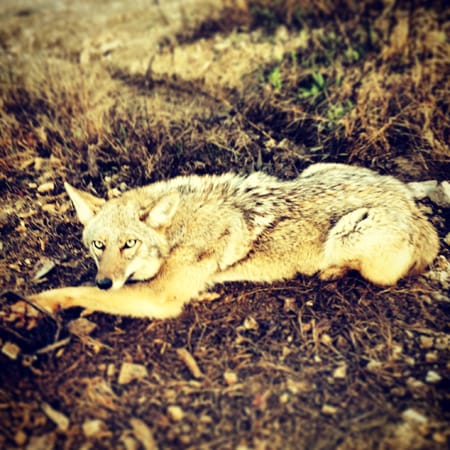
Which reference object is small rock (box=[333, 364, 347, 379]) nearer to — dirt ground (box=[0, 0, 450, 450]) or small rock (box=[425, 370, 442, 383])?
dirt ground (box=[0, 0, 450, 450])

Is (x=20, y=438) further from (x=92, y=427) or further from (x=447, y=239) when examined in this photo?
(x=447, y=239)

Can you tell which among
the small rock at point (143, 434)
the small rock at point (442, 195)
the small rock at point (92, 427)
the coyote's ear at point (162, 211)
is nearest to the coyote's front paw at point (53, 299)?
the coyote's ear at point (162, 211)

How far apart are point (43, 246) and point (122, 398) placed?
6.44 ft

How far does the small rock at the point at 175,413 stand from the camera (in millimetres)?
2850

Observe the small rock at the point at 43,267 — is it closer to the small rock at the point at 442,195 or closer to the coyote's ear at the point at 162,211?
the coyote's ear at the point at 162,211

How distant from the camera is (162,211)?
3.52 meters

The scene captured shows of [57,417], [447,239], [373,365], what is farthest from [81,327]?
[447,239]

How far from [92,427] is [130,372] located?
0.49m

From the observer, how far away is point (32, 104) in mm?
5574

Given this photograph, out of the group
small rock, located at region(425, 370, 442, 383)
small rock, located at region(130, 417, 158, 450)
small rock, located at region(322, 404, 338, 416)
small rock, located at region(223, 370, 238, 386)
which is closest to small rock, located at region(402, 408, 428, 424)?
small rock, located at region(425, 370, 442, 383)

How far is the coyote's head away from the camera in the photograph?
3394 millimetres

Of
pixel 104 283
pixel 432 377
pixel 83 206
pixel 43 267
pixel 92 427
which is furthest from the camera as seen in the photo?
pixel 43 267

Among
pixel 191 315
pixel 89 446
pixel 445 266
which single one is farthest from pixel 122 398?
pixel 445 266

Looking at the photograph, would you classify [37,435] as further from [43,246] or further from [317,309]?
[317,309]
